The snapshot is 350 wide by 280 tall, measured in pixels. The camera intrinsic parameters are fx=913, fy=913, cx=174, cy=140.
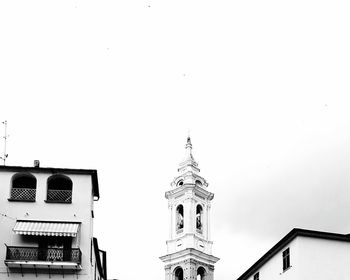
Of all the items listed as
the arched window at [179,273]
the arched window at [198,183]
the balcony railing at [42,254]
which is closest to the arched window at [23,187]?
the balcony railing at [42,254]

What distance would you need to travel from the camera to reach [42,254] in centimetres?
5359

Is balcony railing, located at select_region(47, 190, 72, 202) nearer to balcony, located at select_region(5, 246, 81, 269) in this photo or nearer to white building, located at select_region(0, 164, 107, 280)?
white building, located at select_region(0, 164, 107, 280)

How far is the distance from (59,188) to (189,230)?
262ft

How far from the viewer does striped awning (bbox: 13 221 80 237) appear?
176 ft

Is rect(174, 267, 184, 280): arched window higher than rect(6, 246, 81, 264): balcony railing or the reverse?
higher

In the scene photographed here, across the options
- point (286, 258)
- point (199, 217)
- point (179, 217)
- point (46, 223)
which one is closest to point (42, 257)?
point (46, 223)

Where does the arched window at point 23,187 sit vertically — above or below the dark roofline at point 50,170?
below

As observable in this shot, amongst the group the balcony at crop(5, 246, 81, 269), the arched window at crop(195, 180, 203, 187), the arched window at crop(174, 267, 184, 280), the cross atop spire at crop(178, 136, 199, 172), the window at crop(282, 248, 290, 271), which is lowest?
the balcony at crop(5, 246, 81, 269)

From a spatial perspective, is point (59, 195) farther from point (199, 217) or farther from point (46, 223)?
point (199, 217)

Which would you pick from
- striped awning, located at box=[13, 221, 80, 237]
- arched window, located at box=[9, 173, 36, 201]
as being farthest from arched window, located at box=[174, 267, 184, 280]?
striped awning, located at box=[13, 221, 80, 237]

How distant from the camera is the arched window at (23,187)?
5553 cm

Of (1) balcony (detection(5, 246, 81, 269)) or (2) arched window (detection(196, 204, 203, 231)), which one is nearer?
(1) balcony (detection(5, 246, 81, 269))

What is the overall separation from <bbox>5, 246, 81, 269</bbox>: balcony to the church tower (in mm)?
79691

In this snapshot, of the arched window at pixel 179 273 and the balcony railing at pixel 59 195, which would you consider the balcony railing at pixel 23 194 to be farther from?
the arched window at pixel 179 273
